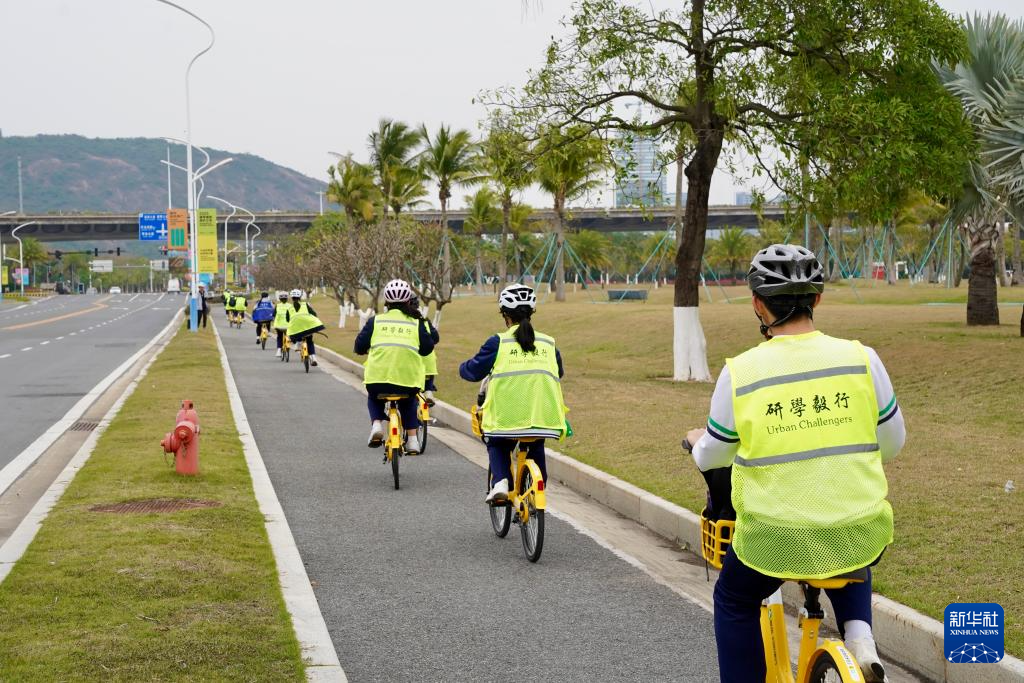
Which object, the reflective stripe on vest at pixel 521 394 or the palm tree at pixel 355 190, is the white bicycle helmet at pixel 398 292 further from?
the palm tree at pixel 355 190

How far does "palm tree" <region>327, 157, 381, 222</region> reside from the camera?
66.2 meters

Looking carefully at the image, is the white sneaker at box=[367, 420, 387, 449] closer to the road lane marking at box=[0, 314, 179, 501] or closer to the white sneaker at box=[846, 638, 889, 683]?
the road lane marking at box=[0, 314, 179, 501]

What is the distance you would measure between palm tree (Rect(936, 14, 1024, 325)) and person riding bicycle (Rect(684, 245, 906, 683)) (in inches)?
702

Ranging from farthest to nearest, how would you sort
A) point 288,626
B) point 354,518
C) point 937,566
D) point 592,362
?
point 592,362, point 354,518, point 937,566, point 288,626

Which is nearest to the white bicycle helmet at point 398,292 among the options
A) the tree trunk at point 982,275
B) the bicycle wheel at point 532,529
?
the bicycle wheel at point 532,529

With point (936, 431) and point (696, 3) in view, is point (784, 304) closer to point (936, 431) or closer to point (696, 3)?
point (936, 431)

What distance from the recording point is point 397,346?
35.0 ft

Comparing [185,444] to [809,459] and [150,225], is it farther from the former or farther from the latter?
[150,225]

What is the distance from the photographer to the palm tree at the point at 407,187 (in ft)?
189

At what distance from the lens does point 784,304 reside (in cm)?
366

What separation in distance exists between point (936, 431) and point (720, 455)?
34.9ft

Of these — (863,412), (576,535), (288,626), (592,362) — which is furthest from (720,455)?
(592,362)

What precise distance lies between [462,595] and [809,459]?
377 cm

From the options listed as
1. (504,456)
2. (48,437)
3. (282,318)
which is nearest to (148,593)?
(504,456)
